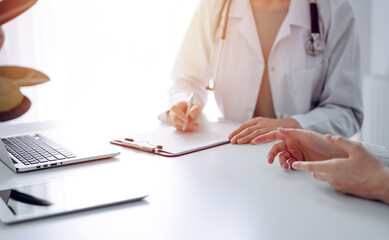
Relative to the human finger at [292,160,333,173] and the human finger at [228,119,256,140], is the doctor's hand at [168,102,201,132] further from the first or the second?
the human finger at [292,160,333,173]

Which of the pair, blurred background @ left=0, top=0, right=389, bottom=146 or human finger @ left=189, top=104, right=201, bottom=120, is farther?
blurred background @ left=0, top=0, right=389, bottom=146

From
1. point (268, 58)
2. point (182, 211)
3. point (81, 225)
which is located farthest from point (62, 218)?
point (268, 58)

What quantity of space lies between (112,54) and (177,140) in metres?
1.36

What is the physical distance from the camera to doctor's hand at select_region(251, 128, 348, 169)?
989 mm

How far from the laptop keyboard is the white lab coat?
0.58m

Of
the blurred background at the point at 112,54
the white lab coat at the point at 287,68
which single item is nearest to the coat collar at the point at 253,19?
the white lab coat at the point at 287,68

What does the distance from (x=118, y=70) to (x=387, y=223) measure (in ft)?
6.65

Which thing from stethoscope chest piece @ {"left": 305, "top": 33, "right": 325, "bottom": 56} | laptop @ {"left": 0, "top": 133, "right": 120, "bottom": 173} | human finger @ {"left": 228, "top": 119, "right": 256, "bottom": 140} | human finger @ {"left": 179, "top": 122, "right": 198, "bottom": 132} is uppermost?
stethoscope chest piece @ {"left": 305, "top": 33, "right": 325, "bottom": 56}

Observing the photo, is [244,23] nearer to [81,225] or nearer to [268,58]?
[268,58]

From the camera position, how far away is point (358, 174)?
32.1 inches

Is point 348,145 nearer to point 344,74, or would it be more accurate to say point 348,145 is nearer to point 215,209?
point 215,209

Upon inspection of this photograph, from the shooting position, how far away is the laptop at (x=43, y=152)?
104 cm

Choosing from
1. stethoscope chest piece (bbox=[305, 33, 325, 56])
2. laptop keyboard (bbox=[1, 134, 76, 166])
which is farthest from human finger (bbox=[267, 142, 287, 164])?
stethoscope chest piece (bbox=[305, 33, 325, 56])

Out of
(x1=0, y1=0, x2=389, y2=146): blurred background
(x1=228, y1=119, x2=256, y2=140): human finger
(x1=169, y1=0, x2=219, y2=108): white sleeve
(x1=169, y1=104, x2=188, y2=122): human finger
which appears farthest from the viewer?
(x1=0, y1=0, x2=389, y2=146): blurred background
